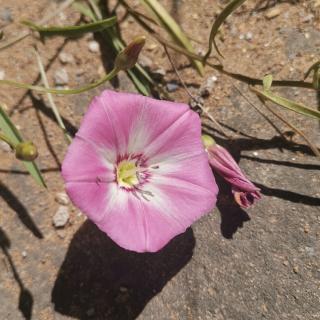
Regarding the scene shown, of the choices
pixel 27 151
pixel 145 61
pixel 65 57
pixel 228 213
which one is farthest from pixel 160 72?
pixel 27 151

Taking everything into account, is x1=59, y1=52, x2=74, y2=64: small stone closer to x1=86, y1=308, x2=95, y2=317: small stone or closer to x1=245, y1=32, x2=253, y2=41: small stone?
x1=245, y1=32, x2=253, y2=41: small stone

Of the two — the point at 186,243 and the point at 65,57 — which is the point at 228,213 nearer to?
the point at 186,243

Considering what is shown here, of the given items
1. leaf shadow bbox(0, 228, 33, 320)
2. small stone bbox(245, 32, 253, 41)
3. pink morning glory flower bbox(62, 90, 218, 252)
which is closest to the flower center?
pink morning glory flower bbox(62, 90, 218, 252)

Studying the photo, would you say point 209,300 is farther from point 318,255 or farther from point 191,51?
point 191,51

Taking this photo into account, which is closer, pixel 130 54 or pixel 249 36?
pixel 130 54

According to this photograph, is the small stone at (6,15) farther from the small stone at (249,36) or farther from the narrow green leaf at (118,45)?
the small stone at (249,36)

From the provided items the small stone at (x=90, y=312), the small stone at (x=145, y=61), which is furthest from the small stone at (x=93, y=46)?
the small stone at (x=90, y=312)

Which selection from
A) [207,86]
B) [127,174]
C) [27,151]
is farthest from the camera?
[207,86]

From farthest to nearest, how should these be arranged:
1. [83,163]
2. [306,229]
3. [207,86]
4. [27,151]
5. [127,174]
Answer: [207,86]
[306,229]
[127,174]
[83,163]
[27,151]
